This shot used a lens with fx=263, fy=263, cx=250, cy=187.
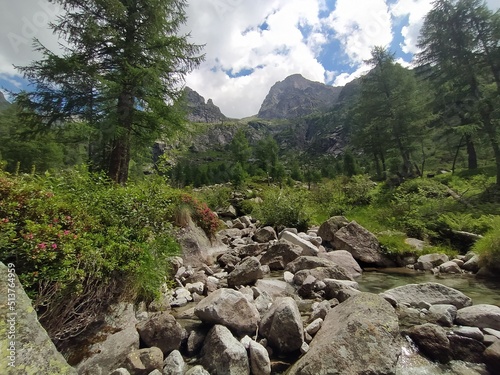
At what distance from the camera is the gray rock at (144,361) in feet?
10.6

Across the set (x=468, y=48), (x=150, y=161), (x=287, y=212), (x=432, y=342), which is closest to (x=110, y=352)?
(x=432, y=342)

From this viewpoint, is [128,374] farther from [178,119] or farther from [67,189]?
[178,119]

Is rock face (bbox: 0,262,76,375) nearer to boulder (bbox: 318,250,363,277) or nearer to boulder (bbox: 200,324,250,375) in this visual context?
boulder (bbox: 200,324,250,375)

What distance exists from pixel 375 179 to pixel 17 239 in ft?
108

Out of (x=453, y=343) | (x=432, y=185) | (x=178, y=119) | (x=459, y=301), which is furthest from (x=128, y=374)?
(x=432, y=185)

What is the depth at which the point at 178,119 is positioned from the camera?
1130cm

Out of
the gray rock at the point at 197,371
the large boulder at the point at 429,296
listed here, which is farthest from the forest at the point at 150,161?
the large boulder at the point at 429,296

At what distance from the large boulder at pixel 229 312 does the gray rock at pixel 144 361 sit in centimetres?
87

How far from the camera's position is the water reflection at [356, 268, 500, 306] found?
6.16 m

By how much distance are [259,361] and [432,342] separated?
2.59 metres

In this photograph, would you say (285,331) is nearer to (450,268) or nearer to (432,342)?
(432,342)

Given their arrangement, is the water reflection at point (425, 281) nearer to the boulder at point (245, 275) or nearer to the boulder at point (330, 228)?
the boulder at point (330, 228)

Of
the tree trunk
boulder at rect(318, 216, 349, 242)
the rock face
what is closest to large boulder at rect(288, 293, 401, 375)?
the rock face

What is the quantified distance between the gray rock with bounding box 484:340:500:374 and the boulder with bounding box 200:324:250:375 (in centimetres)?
319
